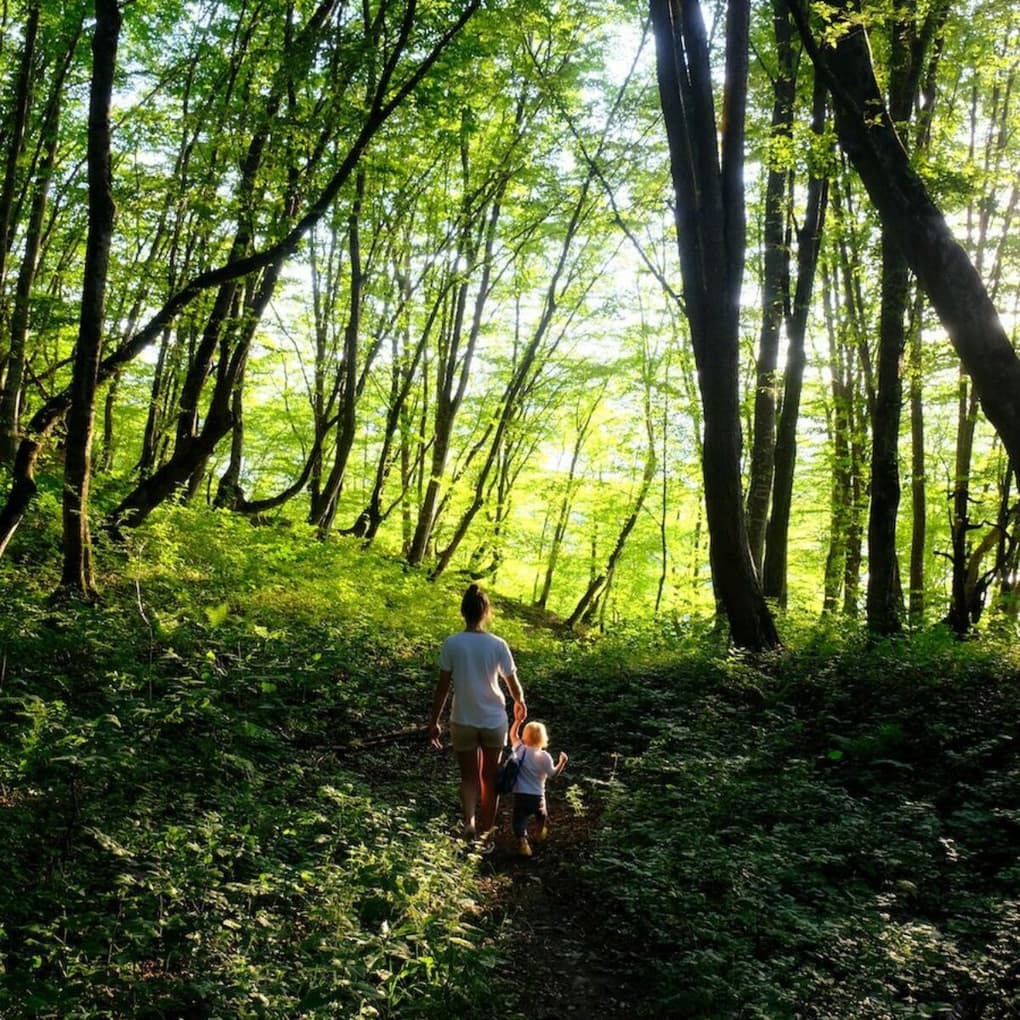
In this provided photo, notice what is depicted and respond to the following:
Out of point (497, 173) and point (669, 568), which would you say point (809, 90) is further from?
point (669, 568)

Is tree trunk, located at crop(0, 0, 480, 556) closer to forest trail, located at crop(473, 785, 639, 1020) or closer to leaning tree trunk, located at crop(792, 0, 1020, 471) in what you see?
leaning tree trunk, located at crop(792, 0, 1020, 471)

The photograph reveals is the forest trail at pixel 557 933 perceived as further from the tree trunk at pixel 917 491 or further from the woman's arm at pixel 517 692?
the tree trunk at pixel 917 491

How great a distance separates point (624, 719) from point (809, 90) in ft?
36.6

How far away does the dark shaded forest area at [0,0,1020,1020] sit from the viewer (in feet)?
12.6

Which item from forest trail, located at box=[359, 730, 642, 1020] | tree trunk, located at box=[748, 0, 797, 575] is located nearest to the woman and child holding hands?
forest trail, located at box=[359, 730, 642, 1020]

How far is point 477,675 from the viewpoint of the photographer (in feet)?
19.4

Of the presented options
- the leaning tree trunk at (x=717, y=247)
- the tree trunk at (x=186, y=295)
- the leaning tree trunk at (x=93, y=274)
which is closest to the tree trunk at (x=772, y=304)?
the leaning tree trunk at (x=717, y=247)

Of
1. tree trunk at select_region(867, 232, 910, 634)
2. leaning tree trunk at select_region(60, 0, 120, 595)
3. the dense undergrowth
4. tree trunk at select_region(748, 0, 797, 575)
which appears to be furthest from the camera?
tree trunk at select_region(748, 0, 797, 575)

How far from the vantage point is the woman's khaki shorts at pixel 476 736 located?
591 cm

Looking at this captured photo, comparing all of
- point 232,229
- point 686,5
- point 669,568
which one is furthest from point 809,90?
point 669,568

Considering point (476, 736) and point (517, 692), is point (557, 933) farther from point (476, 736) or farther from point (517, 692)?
point (517, 692)

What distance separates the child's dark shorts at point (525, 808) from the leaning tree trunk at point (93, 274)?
5.35 meters

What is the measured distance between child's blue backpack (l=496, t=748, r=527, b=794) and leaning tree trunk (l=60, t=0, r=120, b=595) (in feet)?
16.7

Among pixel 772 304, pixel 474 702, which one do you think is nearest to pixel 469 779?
pixel 474 702
